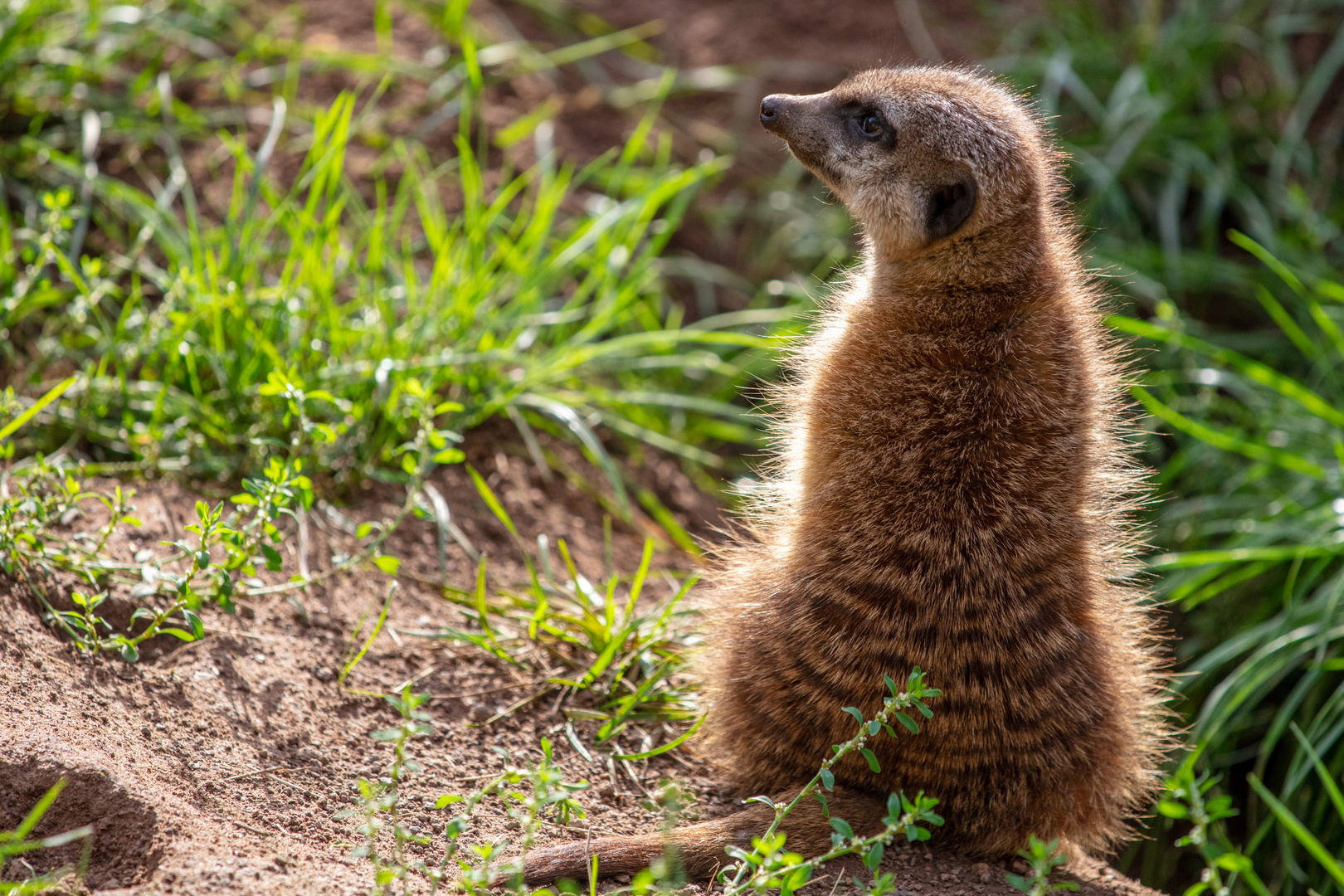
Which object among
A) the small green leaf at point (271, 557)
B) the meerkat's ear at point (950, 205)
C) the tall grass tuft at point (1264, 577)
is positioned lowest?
the tall grass tuft at point (1264, 577)

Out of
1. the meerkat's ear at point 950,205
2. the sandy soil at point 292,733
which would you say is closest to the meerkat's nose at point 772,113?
the meerkat's ear at point 950,205

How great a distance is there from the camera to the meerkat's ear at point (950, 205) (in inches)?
94.7

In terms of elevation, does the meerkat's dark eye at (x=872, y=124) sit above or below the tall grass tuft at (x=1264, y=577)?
above

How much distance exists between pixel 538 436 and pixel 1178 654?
7.51 feet

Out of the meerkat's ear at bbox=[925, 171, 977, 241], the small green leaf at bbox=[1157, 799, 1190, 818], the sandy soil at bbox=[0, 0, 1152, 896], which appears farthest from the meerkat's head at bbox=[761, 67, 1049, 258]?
the sandy soil at bbox=[0, 0, 1152, 896]

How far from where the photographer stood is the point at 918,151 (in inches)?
100.0

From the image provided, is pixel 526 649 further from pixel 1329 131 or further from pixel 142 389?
pixel 1329 131

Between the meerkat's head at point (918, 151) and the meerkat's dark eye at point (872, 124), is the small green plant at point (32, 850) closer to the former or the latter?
the meerkat's head at point (918, 151)

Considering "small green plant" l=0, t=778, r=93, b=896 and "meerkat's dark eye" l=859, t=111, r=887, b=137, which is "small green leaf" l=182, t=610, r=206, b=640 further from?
"meerkat's dark eye" l=859, t=111, r=887, b=137

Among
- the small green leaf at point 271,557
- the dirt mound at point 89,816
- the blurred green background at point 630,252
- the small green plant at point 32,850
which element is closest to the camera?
the small green plant at point 32,850

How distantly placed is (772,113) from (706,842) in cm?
172

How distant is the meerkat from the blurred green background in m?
0.35

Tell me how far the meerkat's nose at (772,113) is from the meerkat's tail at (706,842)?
5.22 ft

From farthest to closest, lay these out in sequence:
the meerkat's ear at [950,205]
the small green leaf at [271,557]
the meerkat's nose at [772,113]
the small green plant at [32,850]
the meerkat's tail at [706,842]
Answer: the meerkat's nose at [772,113] < the meerkat's ear at [950,205] < the small green leaf at [271,557] < the meerkat's tail at [706,842] < the small green plant at [32,850]
